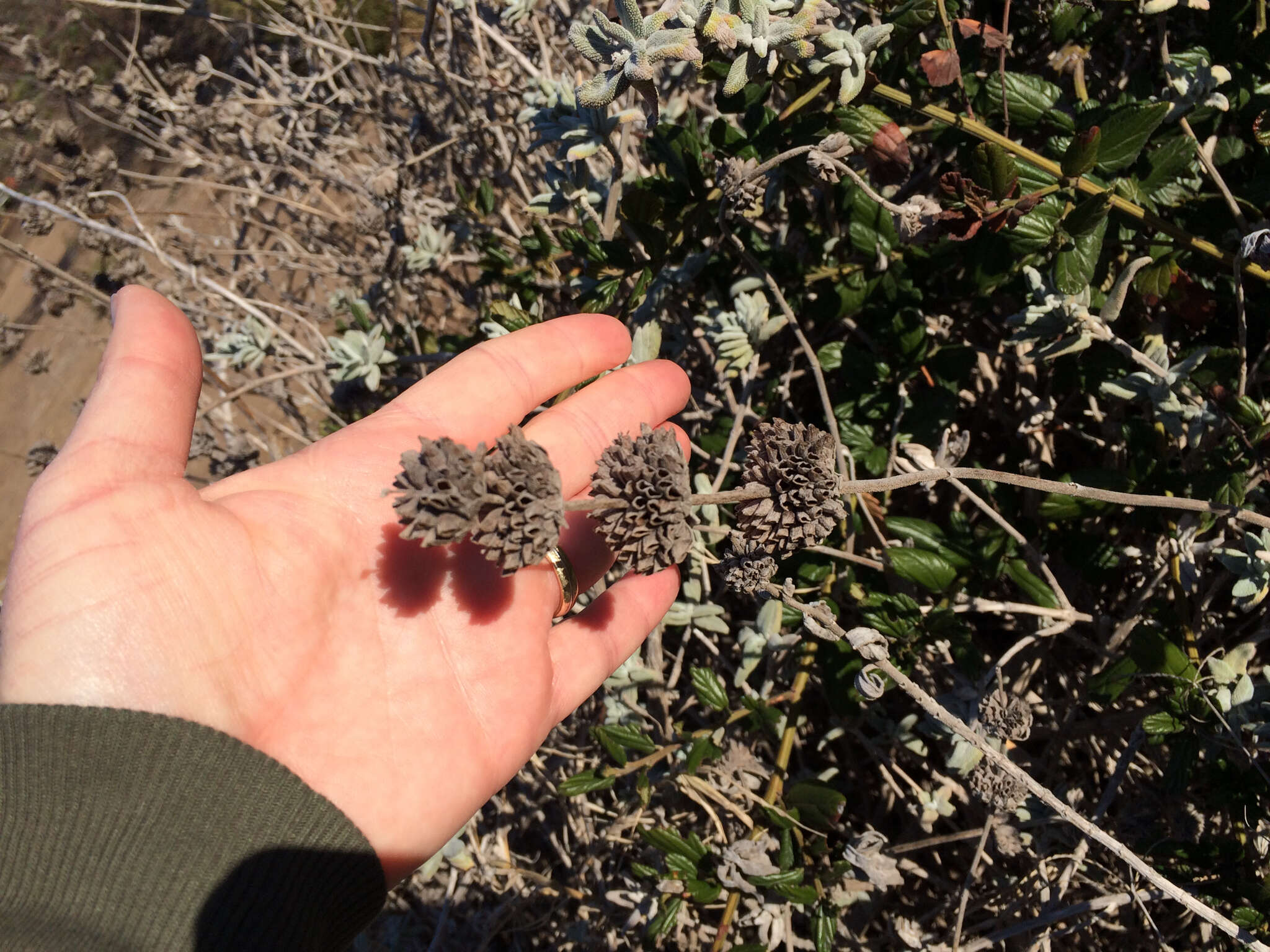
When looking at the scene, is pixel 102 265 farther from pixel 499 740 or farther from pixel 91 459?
pixel 499 740

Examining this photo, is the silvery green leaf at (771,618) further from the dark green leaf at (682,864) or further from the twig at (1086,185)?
the twig at (1086,185)

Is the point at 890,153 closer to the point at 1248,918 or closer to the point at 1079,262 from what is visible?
the point at 1079,262

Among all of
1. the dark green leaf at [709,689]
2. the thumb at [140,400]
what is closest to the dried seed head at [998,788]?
the dark green leaf at [709,689]

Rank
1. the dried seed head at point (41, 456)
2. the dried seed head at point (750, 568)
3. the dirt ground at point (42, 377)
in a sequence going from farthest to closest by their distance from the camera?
the dirt ground at point (42, 377) → the dried seed head at point (41, 456) → the dried seed head at point (750, 568)

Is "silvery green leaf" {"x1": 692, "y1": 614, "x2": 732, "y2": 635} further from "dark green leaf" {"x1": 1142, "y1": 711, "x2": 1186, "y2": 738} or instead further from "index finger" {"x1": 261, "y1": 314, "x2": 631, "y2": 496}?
"dark green leaf" {"x1": 1142, "y1": 711, "x2": 1186, "y2": 738}

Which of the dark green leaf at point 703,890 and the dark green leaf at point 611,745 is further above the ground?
the dark green leaf at point 611,745

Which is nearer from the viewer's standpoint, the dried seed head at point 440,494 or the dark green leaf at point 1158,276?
the dried seed head at point 440,494

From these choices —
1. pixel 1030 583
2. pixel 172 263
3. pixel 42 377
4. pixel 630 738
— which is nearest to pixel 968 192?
pixel 1030 583
